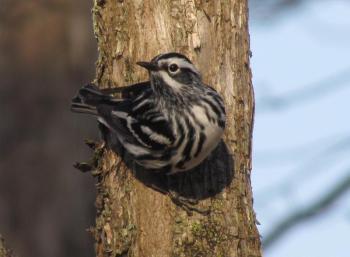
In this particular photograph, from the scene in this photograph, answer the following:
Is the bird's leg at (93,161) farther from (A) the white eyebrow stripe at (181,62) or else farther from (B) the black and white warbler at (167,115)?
(A) the white eyebrow stripe at (181,62)

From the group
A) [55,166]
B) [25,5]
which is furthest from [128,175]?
[25,5]

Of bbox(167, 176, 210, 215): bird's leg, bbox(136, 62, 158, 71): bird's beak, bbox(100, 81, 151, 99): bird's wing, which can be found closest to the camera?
bbox(136, 62, 158, 71): bird's beak

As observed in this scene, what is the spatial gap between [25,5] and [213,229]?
3.65 m

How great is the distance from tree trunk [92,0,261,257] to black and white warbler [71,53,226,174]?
0.62ft

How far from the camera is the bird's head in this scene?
19.2 ft

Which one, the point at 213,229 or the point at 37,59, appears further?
the point at 37,59

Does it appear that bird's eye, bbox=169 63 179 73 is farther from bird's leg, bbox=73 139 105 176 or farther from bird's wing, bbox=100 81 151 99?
bird's leg, bbox=73 139 105 176

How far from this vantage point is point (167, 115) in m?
6.01

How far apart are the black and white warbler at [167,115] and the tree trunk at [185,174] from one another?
0.19 metres

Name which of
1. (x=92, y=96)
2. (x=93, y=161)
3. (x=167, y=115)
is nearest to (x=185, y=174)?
(x=167, y=115)

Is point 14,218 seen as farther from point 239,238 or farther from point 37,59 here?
point 239,238

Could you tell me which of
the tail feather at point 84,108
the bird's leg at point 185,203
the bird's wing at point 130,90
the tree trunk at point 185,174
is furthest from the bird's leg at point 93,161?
the bird's leg at point 185,203

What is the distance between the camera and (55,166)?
28.8ft

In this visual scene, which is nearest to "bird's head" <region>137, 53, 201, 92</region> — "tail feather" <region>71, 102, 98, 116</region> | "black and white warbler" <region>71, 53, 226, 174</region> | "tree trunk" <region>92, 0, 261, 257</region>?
"black and white warbler" <region>71, 53, 226, 174</region>
